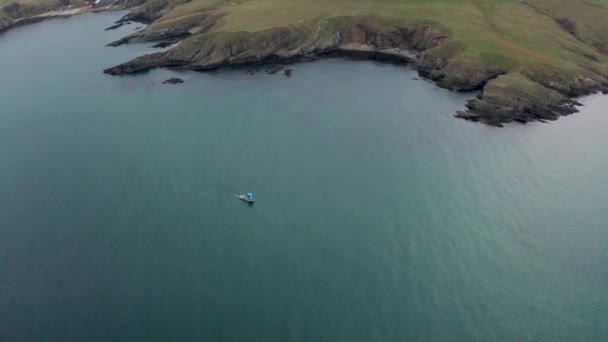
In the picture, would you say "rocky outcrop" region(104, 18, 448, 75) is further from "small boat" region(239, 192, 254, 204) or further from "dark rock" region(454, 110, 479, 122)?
"small boat" region(239, 192, 254, 204)

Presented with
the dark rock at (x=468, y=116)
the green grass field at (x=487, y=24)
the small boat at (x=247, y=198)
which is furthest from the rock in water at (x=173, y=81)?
the dark rock at (x=468, y=116)

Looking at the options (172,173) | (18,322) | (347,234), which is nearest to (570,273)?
(347,234)

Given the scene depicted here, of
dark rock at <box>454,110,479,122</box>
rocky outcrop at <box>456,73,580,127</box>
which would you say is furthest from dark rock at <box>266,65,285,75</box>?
rocky outcrop at <box>456,73,580,127</box>

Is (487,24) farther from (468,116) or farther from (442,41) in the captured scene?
(468,116)

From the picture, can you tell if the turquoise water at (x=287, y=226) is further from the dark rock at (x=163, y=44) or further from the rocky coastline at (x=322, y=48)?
the dark rock at (x=163, y=44)

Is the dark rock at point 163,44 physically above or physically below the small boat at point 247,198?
above

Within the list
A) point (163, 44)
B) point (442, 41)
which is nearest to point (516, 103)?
point (442, 41)
